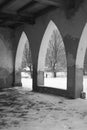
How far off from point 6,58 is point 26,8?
11.4ft

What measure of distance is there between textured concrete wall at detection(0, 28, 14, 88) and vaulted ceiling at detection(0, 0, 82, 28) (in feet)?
6.15

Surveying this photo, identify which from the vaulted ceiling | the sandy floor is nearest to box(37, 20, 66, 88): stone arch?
the vaulted ceiling

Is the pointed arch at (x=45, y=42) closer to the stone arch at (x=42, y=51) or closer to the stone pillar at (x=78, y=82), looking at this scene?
the stone arch at (x=42, y=51)

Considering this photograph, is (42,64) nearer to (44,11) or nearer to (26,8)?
(44,11)

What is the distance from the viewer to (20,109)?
5.02 m

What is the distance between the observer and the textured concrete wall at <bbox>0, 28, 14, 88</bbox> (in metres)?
9.65

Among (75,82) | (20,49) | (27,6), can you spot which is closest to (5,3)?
(27,6)

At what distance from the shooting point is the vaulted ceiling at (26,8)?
626 centimetres

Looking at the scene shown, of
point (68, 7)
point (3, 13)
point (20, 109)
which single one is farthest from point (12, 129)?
point (3, 13)

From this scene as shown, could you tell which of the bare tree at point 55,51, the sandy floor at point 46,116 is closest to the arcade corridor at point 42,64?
the sandy floor at point 46,116

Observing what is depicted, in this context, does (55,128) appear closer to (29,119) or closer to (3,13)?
(29,119)

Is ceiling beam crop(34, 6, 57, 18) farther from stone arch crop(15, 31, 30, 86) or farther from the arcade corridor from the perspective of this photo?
stone arch crop(15, 31, 30, 86)

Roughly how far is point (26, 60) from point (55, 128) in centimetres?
1816

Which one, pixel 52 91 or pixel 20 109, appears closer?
pixel 20 109
